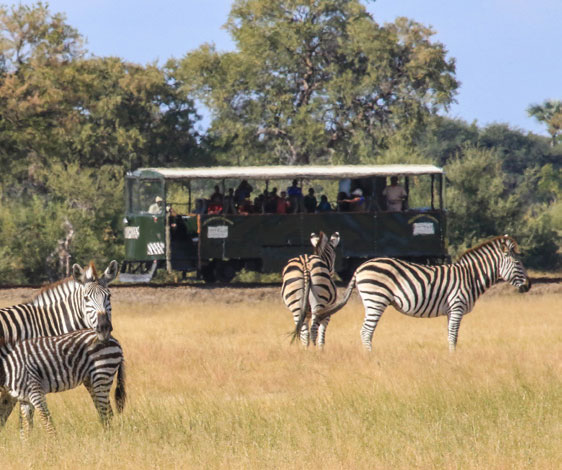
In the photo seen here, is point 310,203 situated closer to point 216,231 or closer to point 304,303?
point 216,231

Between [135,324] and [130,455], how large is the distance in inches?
478

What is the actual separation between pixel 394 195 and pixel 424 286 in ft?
39.6

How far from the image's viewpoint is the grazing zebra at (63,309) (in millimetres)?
11211

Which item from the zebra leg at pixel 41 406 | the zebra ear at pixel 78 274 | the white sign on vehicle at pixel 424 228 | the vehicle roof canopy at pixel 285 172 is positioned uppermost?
the vehicle roof canopy at pixel 285 172

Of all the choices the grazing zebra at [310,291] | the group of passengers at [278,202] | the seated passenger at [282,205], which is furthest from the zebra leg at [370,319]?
the seated passenger at [282,205]

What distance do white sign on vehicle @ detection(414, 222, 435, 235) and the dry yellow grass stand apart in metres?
8.45

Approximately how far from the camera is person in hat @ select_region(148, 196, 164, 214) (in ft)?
94.3

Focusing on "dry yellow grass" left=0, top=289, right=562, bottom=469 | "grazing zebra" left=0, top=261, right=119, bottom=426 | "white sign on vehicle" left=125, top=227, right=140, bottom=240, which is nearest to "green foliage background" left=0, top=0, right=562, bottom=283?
"white sign on vehicle" left=125, top=227, right=140, bottom=240

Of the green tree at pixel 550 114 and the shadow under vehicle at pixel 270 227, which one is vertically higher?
A: the green tree at pixel 550 114

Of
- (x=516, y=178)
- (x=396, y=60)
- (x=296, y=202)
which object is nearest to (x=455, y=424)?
(x=296, y=202)

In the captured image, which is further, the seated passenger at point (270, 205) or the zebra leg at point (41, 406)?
the seated passenger at point (270, 205)

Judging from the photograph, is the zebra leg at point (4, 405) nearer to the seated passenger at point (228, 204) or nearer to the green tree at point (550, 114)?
the seated passenger at point (228, 204)

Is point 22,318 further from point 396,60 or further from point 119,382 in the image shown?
point 396,60

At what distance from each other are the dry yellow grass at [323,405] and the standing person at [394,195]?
28.3ft
